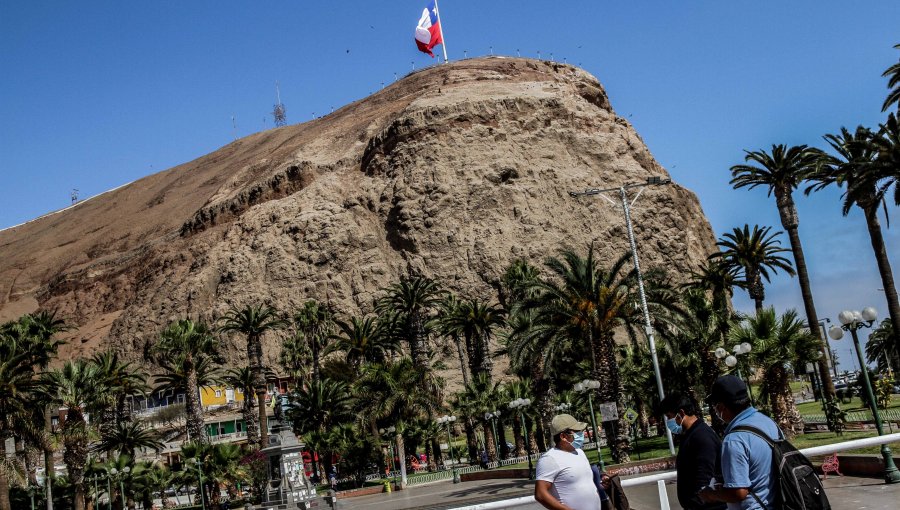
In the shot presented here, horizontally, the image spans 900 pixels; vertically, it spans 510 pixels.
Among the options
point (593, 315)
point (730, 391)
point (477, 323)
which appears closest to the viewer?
point (730, 391)

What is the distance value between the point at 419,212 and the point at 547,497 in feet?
271

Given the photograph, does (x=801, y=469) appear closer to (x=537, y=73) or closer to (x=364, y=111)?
(x=537, y=73)

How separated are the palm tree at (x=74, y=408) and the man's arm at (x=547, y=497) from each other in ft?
130

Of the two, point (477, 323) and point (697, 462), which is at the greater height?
point (477, 323)

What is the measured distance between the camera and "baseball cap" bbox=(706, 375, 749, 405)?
205 inches

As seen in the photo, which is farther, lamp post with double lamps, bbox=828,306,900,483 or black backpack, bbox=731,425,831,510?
lamp post with double lamps, bbox=828,306,900,483

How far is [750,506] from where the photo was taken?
4.96 m

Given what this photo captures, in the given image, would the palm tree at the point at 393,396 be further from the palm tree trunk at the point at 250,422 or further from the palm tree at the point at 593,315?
the palm tree at the point at 593,315

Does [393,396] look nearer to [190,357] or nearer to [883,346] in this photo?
[190,357]

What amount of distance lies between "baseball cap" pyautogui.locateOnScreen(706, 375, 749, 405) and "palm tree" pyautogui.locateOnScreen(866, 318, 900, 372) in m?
58.2

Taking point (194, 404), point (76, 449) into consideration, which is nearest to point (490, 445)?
point (194, 404)

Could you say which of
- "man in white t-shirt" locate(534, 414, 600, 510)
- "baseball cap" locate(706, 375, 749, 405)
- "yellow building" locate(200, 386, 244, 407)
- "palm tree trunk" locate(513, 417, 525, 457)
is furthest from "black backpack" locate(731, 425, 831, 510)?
"yellow building" locate(200, 386, 244, 407)

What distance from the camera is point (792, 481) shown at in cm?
473

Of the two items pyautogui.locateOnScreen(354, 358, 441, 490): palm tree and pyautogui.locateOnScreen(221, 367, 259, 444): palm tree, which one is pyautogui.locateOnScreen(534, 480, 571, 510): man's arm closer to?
pyautogui.locateOnScreen(354, 358, 441, 490): palm tree
